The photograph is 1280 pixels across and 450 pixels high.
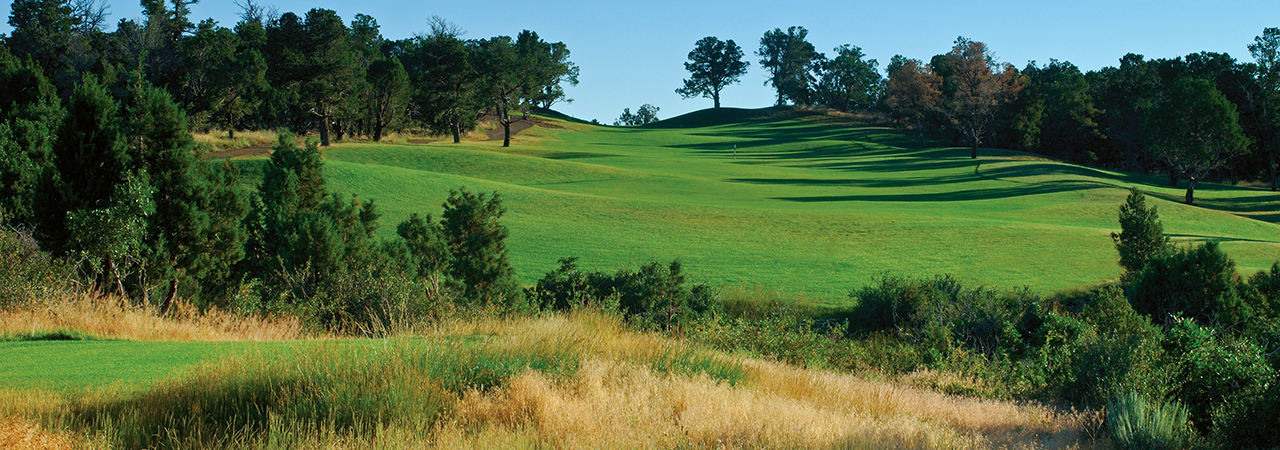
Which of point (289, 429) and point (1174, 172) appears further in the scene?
point (1174, 172)

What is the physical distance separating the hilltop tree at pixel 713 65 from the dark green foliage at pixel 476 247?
4910 inches

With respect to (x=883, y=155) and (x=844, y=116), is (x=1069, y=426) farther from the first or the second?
(x=844, y=116)

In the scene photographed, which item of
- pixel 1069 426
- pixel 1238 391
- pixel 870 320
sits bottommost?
pixel 870 320

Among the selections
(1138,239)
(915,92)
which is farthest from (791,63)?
(1138,239)

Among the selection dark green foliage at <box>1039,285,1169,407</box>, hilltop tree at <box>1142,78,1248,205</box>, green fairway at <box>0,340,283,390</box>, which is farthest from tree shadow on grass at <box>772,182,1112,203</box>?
green fairway at <box>0,340,283,390</box>

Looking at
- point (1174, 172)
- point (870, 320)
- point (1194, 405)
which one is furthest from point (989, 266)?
point (1174, 172)

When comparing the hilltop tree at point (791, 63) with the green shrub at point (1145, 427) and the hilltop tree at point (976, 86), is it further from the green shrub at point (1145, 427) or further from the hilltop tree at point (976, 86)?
the green shrub at point (1145, 427)

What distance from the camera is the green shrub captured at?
6.45 m

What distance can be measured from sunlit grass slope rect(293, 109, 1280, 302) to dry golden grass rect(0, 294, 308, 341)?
41.0 feet

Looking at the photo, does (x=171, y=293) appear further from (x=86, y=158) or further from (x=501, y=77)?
(x=501, y=77)

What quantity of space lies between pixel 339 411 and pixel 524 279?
17238 mm

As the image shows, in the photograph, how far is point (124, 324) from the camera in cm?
1013

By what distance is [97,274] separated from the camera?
13797 mm

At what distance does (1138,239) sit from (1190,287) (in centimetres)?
349
